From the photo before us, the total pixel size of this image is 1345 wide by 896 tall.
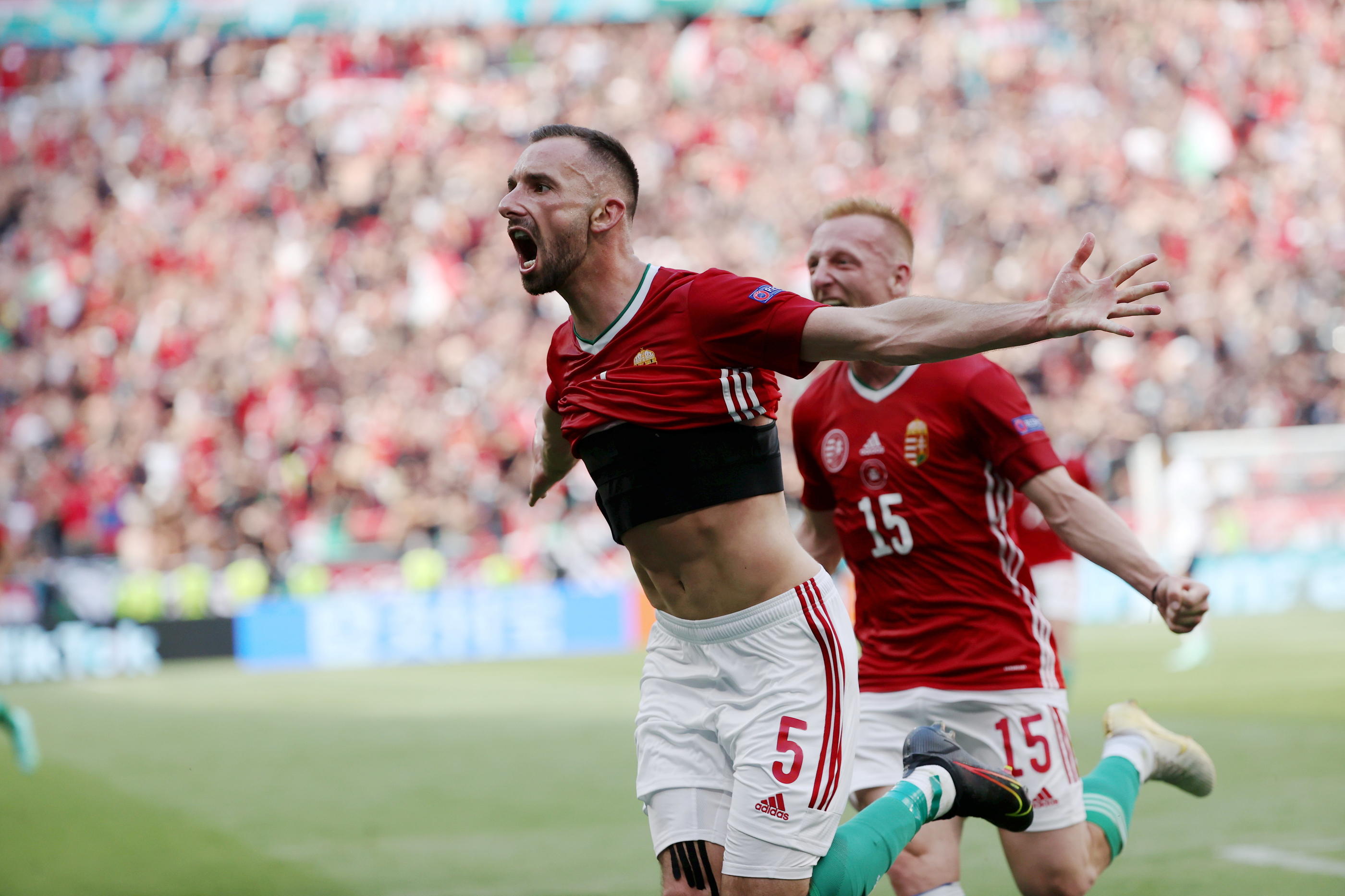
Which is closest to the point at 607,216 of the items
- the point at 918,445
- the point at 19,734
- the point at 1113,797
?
the point at 918,445

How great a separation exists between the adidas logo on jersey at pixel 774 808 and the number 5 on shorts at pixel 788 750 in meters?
0.05

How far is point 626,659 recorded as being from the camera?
691 inches

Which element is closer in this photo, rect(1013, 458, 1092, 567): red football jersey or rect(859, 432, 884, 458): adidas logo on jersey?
rect(859, 432, 884, 458): adidas logo on jersey

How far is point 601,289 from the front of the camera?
12.4ft

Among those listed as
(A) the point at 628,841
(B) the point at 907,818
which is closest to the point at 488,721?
(A) the point at 628,841

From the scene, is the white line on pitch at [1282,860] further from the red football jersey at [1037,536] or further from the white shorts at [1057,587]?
the red football jersey at [1037,536]

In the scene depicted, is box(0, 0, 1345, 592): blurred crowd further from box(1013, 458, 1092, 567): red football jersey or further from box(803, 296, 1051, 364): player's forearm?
box(803, 296, 1051, 364): player's forearm

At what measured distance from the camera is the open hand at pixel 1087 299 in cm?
317

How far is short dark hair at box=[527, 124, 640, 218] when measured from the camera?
150 inches

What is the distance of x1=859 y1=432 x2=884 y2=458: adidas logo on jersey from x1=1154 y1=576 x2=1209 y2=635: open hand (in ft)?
3.20

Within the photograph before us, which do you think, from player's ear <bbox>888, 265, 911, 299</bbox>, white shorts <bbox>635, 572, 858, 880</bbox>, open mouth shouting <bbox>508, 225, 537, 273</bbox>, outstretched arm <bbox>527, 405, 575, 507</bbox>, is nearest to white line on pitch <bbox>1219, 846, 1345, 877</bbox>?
player's ear <bbox>888, 265, 911, 299</bbox>

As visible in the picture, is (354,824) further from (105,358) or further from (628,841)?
(105,358)

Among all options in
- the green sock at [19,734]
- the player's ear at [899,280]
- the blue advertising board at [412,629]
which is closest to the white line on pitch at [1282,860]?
the player's ear at [899,280]

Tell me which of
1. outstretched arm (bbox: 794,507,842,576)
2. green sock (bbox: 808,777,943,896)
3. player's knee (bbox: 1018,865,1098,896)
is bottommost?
player's knee (bbox: 1018,865,1098,896)
